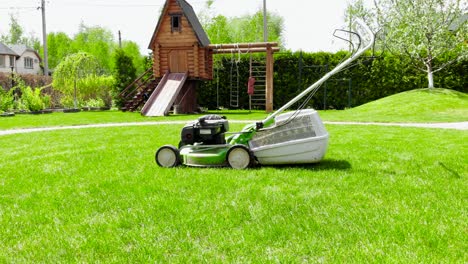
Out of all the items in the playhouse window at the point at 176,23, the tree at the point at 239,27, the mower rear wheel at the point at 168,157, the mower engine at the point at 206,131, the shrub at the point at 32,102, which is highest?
the tree at the point at 239,27

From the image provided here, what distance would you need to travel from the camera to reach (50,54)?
7369 cm

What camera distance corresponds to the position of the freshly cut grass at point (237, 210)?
304cm

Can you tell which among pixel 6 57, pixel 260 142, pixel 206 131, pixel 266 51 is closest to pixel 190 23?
pixel 266 51

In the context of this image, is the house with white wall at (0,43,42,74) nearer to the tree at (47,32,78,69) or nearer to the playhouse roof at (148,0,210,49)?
the tree at (47,32,78,69)

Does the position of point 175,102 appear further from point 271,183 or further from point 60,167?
point 271,183

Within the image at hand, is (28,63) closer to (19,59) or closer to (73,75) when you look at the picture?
(19,59)

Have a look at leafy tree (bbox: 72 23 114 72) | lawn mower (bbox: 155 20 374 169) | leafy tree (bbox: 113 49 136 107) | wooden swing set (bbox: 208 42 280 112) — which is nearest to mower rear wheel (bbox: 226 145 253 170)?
lawn mower (bbox: 155 20 374 169)

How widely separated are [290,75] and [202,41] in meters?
5.59

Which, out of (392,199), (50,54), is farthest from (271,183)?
(50,54)

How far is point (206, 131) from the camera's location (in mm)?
6227

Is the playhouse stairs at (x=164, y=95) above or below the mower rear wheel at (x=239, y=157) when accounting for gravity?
above

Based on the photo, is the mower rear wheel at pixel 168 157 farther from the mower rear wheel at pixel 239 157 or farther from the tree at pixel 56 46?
the tree at pixel 56 46

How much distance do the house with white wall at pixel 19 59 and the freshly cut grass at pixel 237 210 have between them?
2060 inches

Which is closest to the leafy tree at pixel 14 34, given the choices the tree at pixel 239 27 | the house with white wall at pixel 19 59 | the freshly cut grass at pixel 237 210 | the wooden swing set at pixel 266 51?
the house with white wall at pixel 19 59
